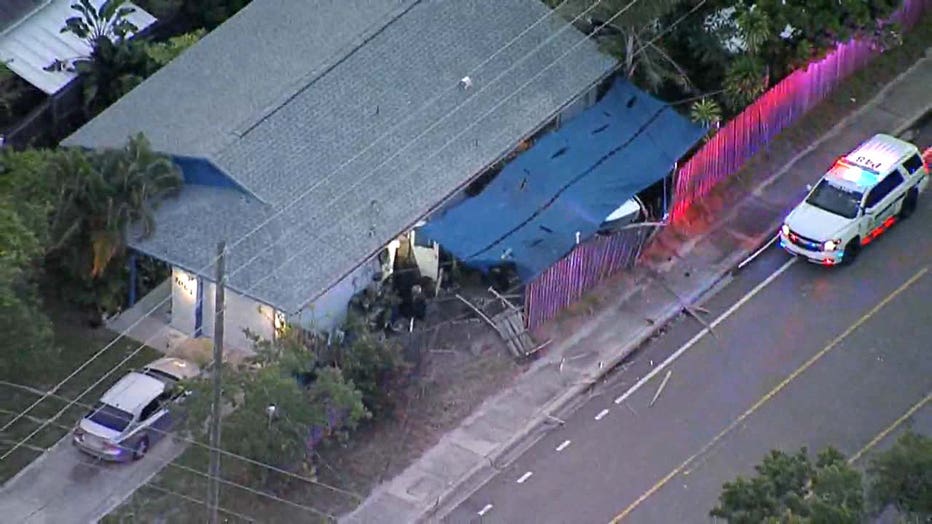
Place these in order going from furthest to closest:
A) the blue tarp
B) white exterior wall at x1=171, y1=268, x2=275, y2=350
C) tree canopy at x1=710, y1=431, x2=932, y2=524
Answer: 1. the blue tarp
2. white exterior wall at x1=171, y1=268, x2=275, y2=350
3. tree canopy at x1=710, y1=431, x2=932, y2=524

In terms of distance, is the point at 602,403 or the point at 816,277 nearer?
the point at 602,403

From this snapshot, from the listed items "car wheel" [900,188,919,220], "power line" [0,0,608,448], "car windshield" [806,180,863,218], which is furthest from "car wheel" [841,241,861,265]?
"power line" [0,0,608,448]

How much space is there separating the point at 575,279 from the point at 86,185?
430 inches

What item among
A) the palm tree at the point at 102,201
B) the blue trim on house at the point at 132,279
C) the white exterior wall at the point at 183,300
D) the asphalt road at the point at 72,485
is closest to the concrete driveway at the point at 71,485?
the asphalt road at the point at 72,485

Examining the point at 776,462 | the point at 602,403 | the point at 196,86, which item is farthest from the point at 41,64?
the point at 776,462

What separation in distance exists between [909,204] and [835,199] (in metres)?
2.50

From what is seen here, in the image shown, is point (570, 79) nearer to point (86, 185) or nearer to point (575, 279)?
point (575, 279)

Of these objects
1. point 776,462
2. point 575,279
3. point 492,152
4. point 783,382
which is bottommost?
point 776,462

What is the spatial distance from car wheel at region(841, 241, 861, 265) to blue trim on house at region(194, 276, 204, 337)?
569 inches

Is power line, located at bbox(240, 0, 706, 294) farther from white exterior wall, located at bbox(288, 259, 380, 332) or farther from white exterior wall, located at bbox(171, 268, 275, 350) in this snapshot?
white exterior wall, located at bbox(288, 259, 380, 332)

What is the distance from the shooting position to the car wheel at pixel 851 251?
2009 inches

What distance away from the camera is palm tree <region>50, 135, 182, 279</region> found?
4831 cm

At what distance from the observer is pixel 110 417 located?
4638 centimetres

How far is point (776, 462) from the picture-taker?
129 feet
